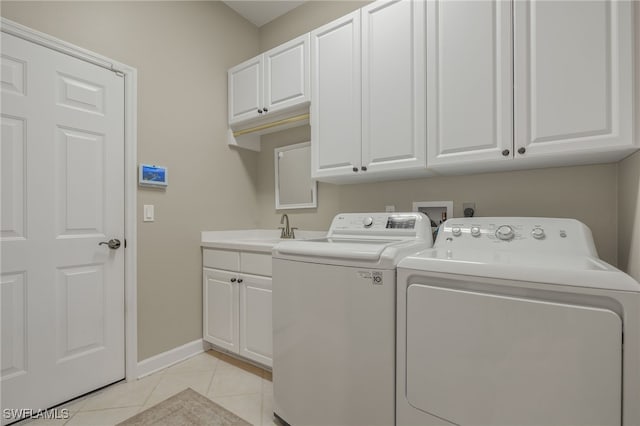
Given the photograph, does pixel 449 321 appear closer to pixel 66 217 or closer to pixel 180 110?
pixel 66 217

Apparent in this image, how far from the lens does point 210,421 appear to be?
158 centimetres

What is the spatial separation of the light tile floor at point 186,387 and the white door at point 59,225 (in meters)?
0.14

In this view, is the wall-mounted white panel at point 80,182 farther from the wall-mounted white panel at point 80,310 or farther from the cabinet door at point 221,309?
the cabinet door at point 221,309

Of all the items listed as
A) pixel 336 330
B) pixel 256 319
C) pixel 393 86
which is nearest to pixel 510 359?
pixel 336 330

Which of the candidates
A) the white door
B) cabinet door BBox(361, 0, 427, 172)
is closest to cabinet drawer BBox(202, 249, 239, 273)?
the white door

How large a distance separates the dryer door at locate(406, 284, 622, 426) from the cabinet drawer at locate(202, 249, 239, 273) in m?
1.42

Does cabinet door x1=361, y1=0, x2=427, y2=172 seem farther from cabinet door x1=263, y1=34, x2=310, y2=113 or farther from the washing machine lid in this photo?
cabinet door x1=263, y1=34, x2=310, y2=113

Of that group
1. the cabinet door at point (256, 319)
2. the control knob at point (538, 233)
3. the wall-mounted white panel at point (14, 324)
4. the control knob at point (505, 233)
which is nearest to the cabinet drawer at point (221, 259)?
the cabinet door at point (256, 319)

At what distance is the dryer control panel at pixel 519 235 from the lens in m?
1.31

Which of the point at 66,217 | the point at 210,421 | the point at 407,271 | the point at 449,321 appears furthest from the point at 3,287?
the point at 449,321

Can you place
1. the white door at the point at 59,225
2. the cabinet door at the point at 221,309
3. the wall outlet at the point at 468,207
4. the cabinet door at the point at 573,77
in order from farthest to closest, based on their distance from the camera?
the cabinet door at the point at 221,309 < the wall outlet at the point at 468,207 < the white door at the point at 59,225 < the cabinet door at the point at 573,77

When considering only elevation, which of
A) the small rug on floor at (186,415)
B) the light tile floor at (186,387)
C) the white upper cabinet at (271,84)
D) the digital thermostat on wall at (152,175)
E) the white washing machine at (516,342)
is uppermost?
the white upper cabinet at (271,84)

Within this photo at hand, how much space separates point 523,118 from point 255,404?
2.04m

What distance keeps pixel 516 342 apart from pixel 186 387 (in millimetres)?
1875
